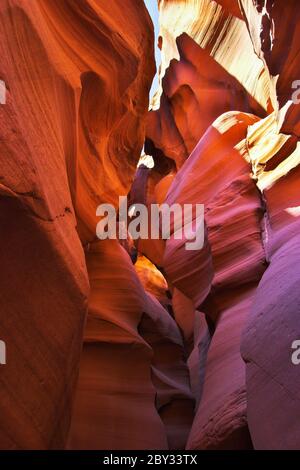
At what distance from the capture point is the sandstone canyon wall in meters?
3.24

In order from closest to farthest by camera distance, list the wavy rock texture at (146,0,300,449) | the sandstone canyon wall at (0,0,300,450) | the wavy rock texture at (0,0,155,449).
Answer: the wavy rock texture at (0,0,155,449) < the sandstone canyon wall at (0,0,300,450) < the wavy rock texture at (146,0,300,449)

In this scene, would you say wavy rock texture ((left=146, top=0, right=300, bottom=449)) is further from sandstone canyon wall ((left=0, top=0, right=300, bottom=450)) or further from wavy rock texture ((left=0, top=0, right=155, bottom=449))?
wavy rock texture ((left=0, top=0, right=155, bottom=449))

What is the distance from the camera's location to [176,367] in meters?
9.34

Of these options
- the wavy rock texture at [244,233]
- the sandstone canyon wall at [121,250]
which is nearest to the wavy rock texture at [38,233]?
the sandstone canyon wall at [121,250]

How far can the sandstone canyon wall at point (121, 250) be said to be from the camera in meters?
3.24

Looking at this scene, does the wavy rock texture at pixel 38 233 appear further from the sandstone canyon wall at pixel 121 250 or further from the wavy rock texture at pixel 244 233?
the wavy rock texture at pixel 244 233

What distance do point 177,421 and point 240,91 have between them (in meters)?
6.91

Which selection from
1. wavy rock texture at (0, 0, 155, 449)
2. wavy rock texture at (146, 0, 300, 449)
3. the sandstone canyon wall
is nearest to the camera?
wavy rock texture at (0, 0, 155, 449)

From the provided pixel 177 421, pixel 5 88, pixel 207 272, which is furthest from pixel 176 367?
pixel 5 88

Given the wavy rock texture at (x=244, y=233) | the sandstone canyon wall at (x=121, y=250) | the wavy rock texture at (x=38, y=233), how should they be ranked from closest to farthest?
the wavy rock texture at (x=38, y=233) < the sandstone canyon wall at (x=121, y=250) < the wavy rock texture at (x=244, y=233)

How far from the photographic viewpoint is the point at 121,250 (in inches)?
342

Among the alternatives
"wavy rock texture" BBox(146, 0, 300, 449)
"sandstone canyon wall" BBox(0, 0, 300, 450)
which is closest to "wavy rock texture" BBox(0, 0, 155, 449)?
"sandstone canyon wall" BBox(0, 0, 300, 450)

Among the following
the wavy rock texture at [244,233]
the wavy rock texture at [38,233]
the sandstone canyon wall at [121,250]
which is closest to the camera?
the wavy rock texture at [38,233]

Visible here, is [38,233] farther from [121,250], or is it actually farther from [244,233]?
[121,250]
